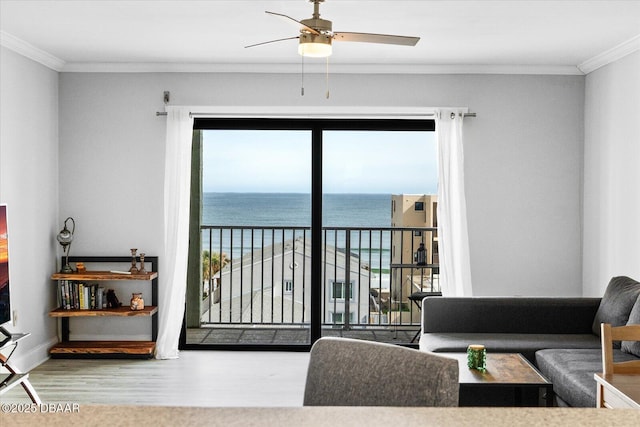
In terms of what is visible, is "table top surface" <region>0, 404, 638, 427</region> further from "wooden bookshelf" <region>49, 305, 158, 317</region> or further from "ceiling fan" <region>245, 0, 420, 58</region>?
"wooden bookshelf" <region>49, 305, 158, 317</region>

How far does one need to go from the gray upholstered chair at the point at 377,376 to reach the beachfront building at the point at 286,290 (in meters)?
4.77

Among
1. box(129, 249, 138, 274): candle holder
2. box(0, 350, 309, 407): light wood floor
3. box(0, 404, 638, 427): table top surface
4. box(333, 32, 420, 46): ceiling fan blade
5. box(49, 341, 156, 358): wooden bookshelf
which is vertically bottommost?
box(0, 350, 309, 407): light wood floor

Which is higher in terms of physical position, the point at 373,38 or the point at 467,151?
the point at 373,38

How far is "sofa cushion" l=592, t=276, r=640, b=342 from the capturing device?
13.9 ft

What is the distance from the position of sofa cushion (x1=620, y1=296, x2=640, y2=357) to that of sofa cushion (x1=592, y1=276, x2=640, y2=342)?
15 centimetres

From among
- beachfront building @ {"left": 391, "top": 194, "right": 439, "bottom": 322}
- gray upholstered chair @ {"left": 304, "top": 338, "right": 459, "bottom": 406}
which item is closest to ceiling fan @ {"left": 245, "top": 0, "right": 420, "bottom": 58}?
gray upholstered chair @ {"left": 304, "top": 338, "right": 459, "bottom": 406}

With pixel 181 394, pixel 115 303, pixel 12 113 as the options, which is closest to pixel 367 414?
pixel 181 394

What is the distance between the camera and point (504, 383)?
129 inches

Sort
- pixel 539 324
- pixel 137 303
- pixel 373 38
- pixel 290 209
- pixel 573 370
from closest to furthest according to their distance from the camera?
1. pixel 373 38
2. pixel 573 370
3. pixel 539 324
4. pixel 137 303
5. pixel 290 209

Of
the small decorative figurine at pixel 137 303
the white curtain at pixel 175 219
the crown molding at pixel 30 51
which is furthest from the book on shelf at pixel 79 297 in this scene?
the crown molding at pixel 30 51

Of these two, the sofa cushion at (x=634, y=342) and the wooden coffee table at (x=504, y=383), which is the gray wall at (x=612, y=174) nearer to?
the sofa cushion at (x=634, y=342)

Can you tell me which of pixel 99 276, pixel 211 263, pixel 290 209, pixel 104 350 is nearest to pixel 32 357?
pixel 104 350

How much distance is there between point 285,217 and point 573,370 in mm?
3088

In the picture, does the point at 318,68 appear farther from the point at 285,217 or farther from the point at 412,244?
the point at 412,244
